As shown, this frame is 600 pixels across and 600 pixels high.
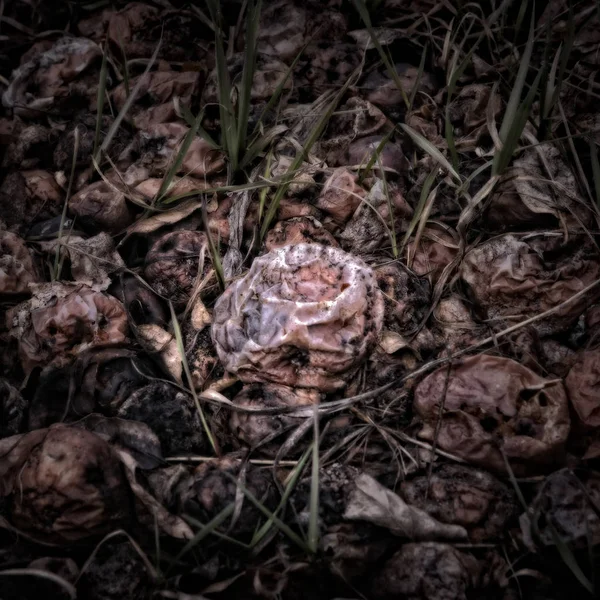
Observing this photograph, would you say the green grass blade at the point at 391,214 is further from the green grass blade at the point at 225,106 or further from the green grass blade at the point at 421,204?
the green grass blade at the point at 225,106

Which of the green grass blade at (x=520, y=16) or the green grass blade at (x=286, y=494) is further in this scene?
the green grass blade at (x=520, y=16)

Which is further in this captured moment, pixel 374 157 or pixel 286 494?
pixel 374 157

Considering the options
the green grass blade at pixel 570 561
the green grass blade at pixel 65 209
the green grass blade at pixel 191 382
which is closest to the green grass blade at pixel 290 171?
the green grass blade at pixel 191 382

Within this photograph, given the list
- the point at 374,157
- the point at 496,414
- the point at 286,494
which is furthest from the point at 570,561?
the point at 374,157

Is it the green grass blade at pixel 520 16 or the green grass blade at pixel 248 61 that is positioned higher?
the green grass blade at pixel 520 16

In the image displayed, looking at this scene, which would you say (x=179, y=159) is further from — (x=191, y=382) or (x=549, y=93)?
(x=549, y=93)

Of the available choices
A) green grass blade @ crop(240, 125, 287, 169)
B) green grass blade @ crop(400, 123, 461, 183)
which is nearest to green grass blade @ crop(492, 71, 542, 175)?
green grass blade @ crop(400, 123, 461, 183)
